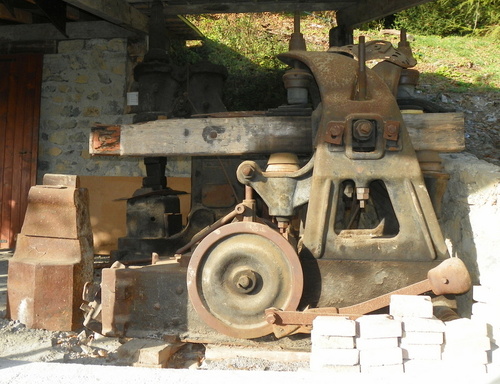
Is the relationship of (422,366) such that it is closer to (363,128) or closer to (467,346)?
(467,346)

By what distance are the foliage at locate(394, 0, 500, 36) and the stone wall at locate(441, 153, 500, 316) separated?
8.13 m

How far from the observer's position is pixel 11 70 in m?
7.71

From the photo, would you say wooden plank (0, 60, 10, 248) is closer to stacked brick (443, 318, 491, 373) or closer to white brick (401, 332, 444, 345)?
white brick (401, 332, 444, 345)

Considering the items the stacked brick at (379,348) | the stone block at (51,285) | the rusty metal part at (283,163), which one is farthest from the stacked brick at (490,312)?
the stone block at (51,285)

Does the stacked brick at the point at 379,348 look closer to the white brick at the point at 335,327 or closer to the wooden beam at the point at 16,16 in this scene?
the white brick at the point at 335,327

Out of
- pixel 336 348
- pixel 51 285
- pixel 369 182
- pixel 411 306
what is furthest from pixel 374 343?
pixel 51 285

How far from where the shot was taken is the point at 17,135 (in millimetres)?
7676

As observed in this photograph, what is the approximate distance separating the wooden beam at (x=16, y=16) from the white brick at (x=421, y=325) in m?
6.13

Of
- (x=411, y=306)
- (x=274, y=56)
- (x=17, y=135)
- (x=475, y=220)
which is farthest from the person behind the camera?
(x=274, y=56)

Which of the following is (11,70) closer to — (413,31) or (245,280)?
(245,280)

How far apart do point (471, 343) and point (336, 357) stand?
66cm

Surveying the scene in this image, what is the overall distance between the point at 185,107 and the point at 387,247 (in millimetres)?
3466

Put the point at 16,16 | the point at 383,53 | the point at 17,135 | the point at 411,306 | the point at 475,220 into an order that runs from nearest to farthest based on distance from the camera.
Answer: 1. the point at 411,306
2. the point at 475,220
3. the point at 383,53
4. the point at 16,16
5. the point at 17,135

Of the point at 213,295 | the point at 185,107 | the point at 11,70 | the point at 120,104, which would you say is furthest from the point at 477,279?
the point at 11,70
